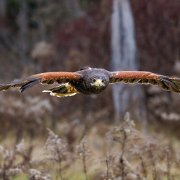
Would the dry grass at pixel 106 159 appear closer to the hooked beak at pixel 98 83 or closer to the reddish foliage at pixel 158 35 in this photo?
the hooked beak at pixel 98 83

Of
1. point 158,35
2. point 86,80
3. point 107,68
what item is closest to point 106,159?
point 86,80

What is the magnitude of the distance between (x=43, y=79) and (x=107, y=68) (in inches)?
332

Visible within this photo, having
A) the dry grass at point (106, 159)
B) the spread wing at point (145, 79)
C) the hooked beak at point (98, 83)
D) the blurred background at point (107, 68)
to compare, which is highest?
the blurred background at point (107, 68)

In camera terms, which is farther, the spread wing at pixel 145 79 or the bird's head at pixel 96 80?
the spread wing at pixel 145 79

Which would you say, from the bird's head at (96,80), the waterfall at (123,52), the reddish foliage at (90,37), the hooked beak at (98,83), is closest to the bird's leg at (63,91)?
the bird's head at (96,80)

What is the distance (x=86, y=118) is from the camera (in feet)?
44.7

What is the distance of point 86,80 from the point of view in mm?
6637

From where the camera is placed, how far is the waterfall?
42.9 ft

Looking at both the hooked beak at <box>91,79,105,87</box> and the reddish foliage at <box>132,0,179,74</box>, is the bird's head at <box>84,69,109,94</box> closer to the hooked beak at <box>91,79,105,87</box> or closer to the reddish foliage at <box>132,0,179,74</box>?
the hooked beak at <box>91,79,105,87</box>

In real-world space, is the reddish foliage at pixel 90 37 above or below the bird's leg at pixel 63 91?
above

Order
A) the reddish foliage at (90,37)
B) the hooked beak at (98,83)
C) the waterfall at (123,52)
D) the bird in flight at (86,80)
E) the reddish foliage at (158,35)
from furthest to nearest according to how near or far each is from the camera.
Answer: the reddish foliage at (90,37) → the reddish foliage at (158,35) → the waterfall at (123,52) → the hooked beak at (98,83) → the bird in flight at (86,80)

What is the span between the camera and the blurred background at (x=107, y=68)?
12062 mm

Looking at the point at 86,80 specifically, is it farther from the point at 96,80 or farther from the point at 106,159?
the point at 106,159

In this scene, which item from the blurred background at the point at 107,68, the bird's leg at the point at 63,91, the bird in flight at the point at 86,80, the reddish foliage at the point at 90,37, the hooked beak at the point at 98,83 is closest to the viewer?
the bird in flight at the point at 86,80
